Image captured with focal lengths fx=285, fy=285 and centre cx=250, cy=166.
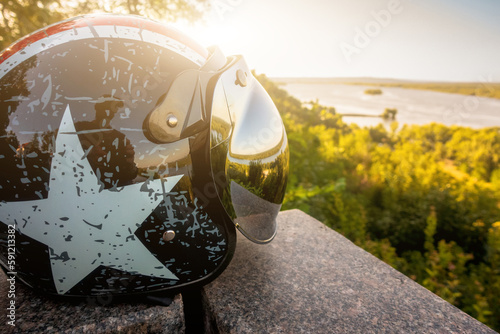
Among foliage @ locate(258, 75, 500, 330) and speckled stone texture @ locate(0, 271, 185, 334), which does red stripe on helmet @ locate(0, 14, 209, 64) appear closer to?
speckled stone texture @ locate(0, 271, 185, 334)

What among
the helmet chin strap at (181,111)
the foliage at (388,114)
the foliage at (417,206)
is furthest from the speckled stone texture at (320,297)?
the foliage at (388,114)

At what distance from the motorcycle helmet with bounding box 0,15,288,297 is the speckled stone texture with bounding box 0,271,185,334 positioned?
0.07m

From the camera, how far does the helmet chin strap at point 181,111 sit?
90cm

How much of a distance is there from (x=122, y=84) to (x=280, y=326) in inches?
38.1

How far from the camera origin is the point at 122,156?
92 centimetres

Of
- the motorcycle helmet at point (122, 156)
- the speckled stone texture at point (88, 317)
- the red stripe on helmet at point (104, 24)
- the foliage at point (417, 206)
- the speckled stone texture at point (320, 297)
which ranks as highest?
the red stripe on helmet at point (104, 24)

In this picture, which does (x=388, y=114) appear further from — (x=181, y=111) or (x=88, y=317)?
(x=88, y=317)

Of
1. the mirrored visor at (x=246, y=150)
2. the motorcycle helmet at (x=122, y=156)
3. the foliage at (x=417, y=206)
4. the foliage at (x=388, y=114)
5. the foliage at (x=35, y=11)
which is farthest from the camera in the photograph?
the foliage at (x=388, y=114)

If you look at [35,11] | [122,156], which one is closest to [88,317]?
[122,156]

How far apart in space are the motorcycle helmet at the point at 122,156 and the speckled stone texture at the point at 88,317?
0.22ft

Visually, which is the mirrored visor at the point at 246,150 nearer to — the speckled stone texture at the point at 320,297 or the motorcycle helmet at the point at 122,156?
the motorcycle helmet at the point at 122,156

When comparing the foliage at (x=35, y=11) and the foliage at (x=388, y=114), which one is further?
the foliage at (x=388, y=114)

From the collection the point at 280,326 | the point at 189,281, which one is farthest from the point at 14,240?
the point at 280,326

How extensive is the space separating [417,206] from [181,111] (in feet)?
8.36
